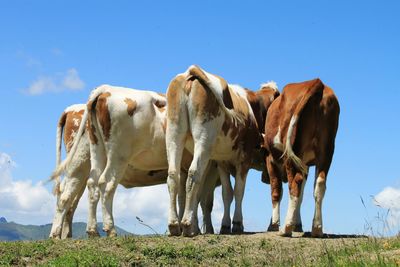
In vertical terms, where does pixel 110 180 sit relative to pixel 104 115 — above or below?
below

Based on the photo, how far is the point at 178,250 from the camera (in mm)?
13328

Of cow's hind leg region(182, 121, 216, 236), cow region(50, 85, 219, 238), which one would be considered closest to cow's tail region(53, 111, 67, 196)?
cow region(50, 85, 219, 238)

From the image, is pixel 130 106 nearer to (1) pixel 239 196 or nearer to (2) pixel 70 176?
(2) pixel 70 176

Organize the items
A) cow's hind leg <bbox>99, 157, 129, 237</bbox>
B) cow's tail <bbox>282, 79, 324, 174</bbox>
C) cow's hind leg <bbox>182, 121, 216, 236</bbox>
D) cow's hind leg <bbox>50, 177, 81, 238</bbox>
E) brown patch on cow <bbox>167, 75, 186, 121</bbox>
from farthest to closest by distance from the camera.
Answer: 1. cow's hind leg <bbox>50, 177, 81, 238</bbox>
2. cow's hind leg <bbox>99, 157, 129, 237</bbox>
3. brown patch on cow <bbox>167, 75, 186, 121</bbox>
4. cow's tail <bbox>282, 79, 324, 174</bbox>
5. cow's hind leg <bbox>182, 121, 216, 236</bbox>

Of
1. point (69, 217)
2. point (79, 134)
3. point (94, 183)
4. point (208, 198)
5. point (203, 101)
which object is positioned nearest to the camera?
point (203, 101)

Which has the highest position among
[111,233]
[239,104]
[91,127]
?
[239,104]

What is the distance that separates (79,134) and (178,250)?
514cm

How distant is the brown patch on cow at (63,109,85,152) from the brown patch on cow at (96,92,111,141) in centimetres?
276

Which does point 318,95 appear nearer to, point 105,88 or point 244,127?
point 244,127

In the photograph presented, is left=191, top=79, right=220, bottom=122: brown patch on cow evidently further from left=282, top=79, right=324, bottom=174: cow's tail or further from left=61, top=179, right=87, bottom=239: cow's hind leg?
left=61, top=179, right=87, bottom=239: cow's hind leg

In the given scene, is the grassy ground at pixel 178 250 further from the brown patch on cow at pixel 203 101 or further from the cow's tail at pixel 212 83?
the cow's tail at pixel 212 83

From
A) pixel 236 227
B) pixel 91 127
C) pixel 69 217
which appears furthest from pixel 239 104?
pixel 69 217

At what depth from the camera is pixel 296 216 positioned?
15977 mm

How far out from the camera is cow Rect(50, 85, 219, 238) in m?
A: 16.2
